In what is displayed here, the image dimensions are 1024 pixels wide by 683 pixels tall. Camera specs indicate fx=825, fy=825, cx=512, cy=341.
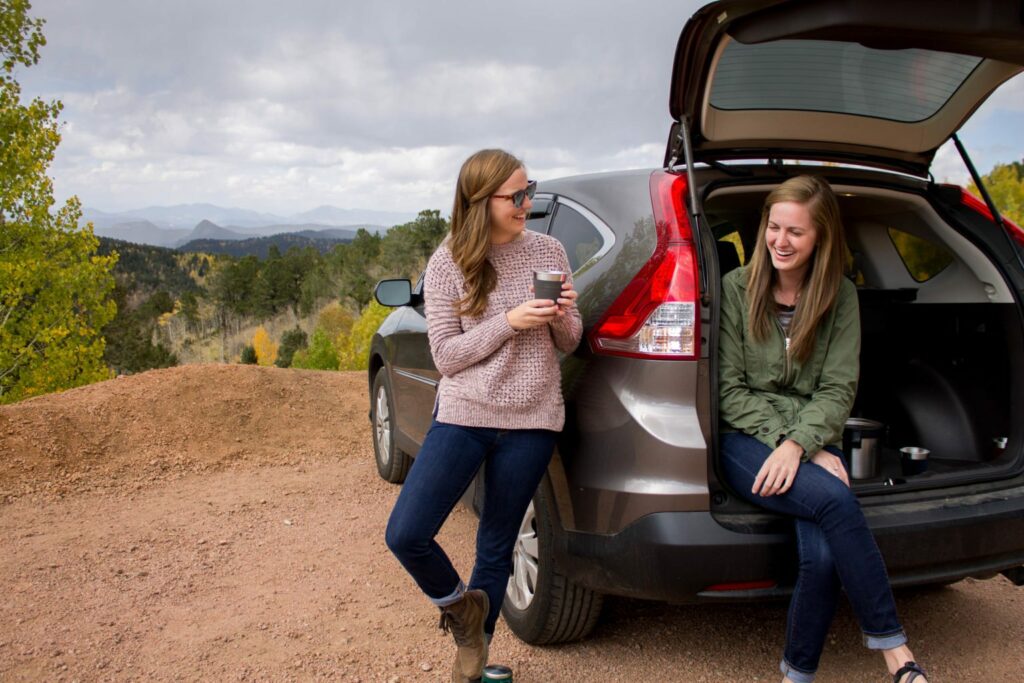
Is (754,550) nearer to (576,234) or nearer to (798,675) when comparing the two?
(798,675)

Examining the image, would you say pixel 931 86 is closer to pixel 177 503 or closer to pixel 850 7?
pixel 850 7

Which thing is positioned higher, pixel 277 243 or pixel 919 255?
pixel 919 255

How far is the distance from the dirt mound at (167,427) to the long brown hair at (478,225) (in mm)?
4103

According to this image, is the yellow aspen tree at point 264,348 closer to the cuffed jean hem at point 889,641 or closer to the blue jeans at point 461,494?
the blue jeans at point 461,494

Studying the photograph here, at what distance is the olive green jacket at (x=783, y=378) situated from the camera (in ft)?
8.29

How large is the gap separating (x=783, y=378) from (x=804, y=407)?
111 millimetres

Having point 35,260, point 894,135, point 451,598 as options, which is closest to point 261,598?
point 451,598

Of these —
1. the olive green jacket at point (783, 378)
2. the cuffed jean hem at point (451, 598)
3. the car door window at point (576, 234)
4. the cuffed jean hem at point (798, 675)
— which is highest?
the car door window at point (576, 234)

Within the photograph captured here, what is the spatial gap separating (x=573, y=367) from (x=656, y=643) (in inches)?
46.8

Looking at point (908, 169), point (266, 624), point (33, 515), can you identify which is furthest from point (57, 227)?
point (908, 169)

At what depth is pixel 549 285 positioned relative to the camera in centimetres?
235

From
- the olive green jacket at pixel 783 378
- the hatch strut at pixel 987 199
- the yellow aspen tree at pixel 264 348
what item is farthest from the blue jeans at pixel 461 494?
the yellow aspen tree at pixel 264 348

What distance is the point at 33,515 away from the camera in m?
4.92

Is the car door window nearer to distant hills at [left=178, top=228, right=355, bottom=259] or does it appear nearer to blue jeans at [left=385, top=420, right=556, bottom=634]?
blue jeans at [left=385, top=420, right=556, bottom=634]
